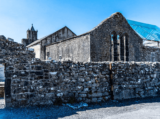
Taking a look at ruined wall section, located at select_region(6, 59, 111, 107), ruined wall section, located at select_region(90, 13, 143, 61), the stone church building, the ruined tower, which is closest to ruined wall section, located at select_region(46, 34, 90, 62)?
the stone church building

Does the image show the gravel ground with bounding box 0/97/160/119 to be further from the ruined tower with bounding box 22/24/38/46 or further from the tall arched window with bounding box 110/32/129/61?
the ruined tower with bounding box 22/24/38/46

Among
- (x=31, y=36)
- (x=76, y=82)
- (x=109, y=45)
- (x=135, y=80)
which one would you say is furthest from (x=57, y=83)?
(x=31, y=36)

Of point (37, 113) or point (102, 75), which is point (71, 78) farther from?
point (37, 113)

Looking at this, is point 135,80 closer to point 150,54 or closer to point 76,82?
point 76,82

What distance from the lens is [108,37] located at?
1227 centimetres

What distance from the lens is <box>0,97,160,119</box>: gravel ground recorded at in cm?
413

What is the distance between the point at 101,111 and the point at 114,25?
9609mm

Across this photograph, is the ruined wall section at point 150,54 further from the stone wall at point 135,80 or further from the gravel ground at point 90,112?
the gravel ground at point 90,112

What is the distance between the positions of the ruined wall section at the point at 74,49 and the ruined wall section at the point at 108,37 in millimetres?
538

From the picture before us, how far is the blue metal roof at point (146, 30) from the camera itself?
26.1 m

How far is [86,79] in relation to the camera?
5.59 m

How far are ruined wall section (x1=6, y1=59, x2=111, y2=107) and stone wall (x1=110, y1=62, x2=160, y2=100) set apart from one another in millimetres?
405

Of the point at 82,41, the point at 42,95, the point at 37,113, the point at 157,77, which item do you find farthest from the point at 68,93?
the point at 82,41

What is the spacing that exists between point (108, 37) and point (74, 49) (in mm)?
3370
